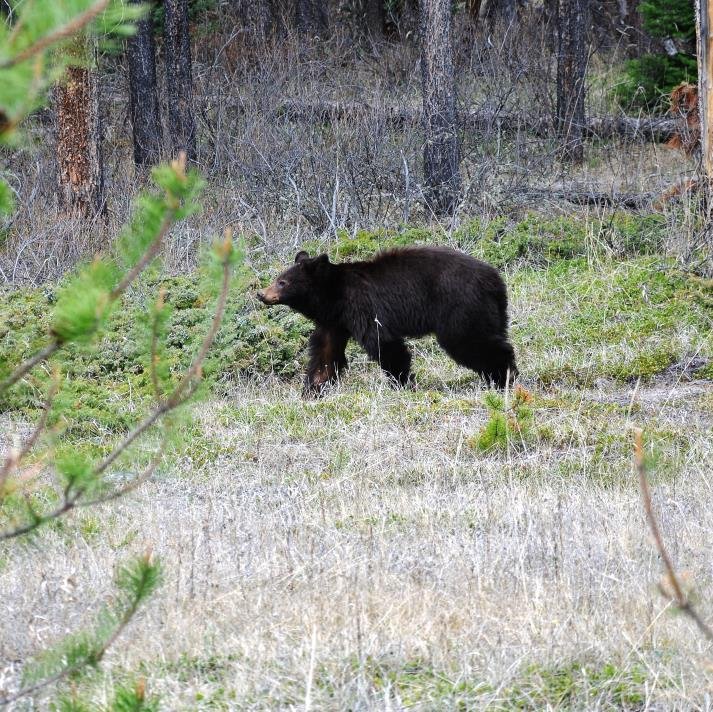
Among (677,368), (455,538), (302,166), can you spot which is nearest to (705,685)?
(455,538)

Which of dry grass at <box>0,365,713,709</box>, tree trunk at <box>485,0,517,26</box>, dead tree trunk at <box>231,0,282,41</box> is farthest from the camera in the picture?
tree trunk at <box>485,0,517,26</box>

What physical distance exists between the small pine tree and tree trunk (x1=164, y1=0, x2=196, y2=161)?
6.54m

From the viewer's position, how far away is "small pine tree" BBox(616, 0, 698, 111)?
53.6 feet

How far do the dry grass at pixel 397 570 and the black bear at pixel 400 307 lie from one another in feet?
4.40

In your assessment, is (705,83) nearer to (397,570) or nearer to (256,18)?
(397,570)

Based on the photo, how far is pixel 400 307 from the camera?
884 centimetres

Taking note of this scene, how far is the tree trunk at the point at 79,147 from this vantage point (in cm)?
1326

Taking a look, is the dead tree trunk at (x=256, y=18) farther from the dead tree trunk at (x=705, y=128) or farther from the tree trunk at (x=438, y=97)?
the dead tree trunk at (x=705, y=128)

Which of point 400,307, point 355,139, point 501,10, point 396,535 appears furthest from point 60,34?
point 501,10

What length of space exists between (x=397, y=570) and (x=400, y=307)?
4370 millimetres

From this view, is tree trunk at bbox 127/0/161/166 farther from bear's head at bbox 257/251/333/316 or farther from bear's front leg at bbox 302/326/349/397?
bear's front leg at bbox 302/326/349/397

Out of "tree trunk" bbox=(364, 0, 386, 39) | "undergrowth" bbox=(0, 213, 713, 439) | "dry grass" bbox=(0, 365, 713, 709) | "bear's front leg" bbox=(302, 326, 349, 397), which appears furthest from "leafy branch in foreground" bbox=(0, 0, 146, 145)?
"tree trunk" bbox=(364, 0, 386, 39)

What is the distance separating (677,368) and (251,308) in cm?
381

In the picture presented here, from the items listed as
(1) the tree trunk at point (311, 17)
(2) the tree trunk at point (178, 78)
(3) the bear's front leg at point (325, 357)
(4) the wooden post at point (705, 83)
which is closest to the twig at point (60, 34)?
(3) the bear's front leg at point (325, 357)
